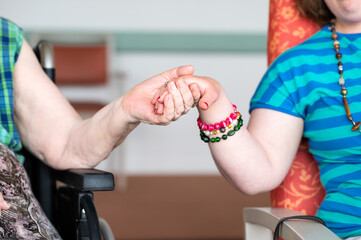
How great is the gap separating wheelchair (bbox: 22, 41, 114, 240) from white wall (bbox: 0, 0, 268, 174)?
3.04 meters

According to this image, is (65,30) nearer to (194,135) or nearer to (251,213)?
(194,135)

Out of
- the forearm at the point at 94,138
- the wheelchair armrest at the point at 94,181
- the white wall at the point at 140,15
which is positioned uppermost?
the white wall at the point at 140,15

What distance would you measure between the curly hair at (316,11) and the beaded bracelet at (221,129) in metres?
0.39

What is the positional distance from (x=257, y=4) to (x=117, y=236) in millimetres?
2526

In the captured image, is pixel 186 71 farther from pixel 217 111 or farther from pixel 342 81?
pixel 342 81

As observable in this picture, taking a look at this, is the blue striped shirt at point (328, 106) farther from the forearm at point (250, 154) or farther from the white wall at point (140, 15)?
the white wall at point (140, 15)

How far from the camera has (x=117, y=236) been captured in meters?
2.78

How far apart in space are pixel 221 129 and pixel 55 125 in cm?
35

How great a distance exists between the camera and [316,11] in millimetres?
1242

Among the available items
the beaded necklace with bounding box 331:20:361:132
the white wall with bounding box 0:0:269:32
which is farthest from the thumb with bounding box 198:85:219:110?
the white wall with bounding box 0:0:269:32

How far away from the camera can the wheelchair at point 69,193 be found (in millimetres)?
937

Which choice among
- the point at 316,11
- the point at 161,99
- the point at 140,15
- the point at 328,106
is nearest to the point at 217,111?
the point at 161,99

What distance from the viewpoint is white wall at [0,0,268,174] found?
14.6 ft

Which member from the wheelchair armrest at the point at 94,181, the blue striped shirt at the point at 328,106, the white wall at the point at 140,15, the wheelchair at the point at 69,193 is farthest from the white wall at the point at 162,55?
the wheelchair armrest at the point at 94,181
